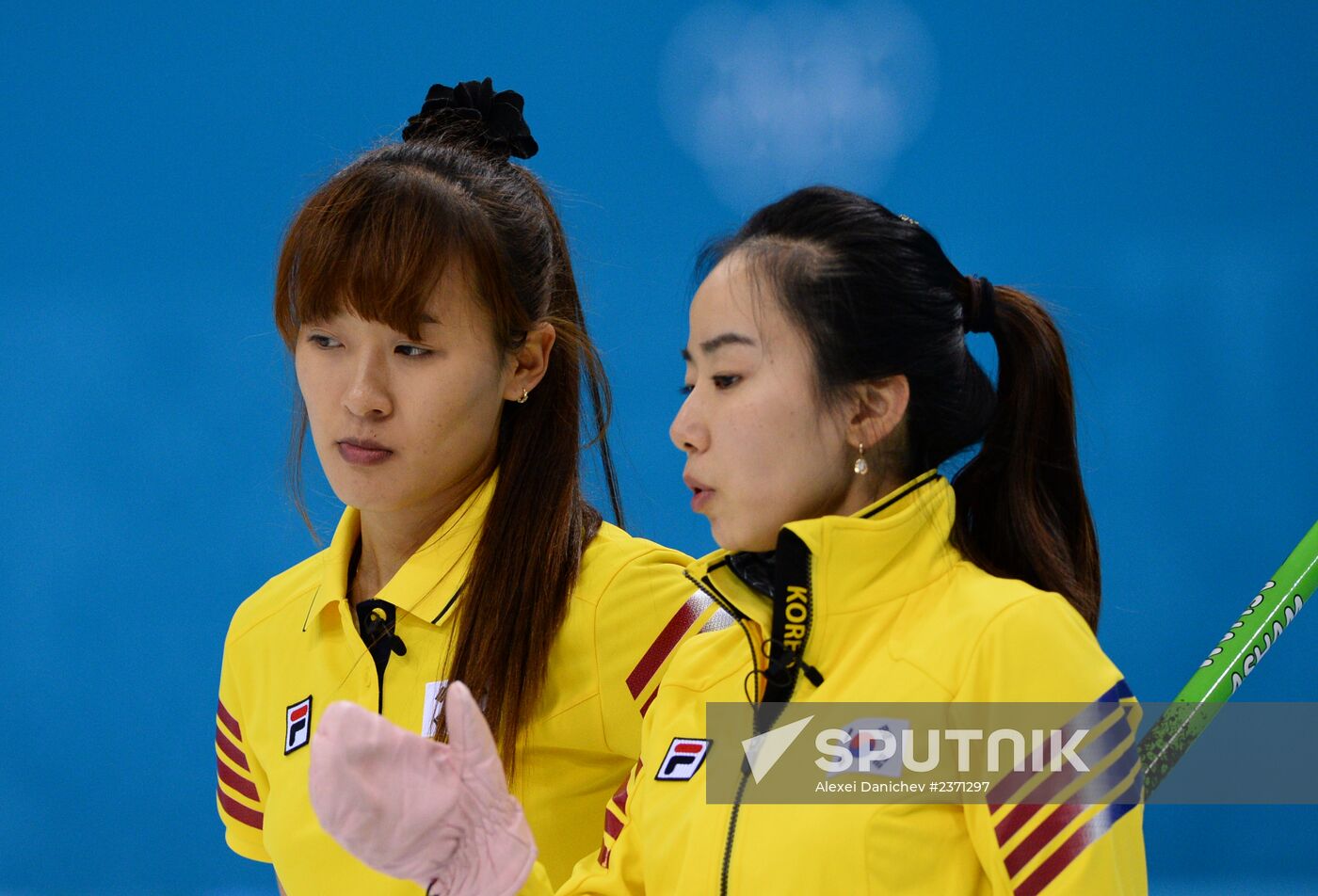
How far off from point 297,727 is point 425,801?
412mm

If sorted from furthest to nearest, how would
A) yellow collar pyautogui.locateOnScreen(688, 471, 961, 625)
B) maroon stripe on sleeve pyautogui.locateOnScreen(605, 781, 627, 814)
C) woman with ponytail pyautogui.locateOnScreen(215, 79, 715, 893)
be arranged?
1. woman with ponytail pyautogui.locateOnScreen(215, 79, 715, 893)
2. maroon stripe on sleeve pyautogui.locateOnScreen(605, 781, 627, 814)
3. yellow collar pyautogui.locateOnScreen(688, 471, 961, 625)

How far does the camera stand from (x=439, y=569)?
4.62 ft

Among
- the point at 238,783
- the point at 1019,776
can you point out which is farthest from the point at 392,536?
the point at 1019,776

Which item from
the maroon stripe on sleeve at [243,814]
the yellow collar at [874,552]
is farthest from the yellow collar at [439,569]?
the yellow collar at [874,552]

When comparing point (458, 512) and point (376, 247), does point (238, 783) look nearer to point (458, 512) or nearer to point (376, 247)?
point (458, 512)

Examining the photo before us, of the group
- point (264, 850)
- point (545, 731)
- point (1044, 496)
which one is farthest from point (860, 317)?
point (264, 850)

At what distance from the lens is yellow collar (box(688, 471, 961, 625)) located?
42.8 inches

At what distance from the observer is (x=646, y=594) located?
4.56 feet

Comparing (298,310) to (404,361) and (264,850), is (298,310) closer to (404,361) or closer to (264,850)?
(404,361)

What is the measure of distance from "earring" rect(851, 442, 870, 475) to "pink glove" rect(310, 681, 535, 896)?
1.05ft

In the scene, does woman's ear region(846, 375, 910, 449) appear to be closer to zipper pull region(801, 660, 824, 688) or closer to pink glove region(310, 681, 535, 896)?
zipper pull region(801, 660, 824, 688)

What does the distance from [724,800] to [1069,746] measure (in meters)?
0.25

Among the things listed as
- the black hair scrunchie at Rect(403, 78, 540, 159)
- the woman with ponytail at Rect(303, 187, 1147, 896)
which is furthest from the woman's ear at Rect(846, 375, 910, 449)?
the black hair scrunchie at Rect(403, 78, 540, 159)

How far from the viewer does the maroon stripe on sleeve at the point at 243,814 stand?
5.07ft
